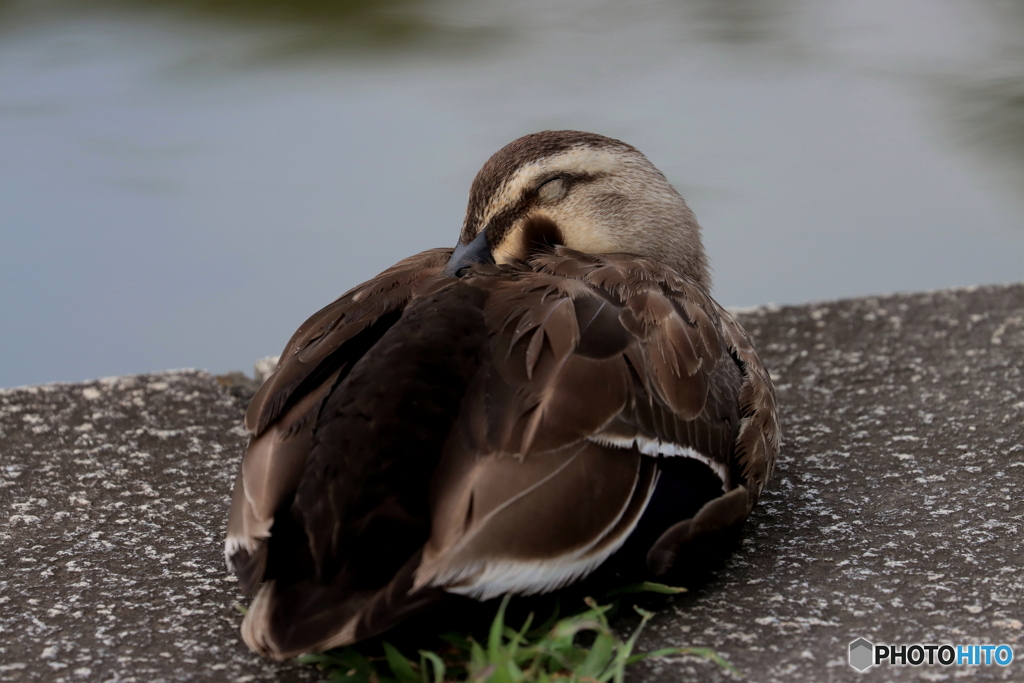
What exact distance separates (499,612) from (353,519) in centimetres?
29

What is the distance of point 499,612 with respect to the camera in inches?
67.5

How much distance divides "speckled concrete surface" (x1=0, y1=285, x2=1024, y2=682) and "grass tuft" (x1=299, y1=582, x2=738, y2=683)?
0.28 feet

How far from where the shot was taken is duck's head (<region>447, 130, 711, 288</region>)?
8.91 feet

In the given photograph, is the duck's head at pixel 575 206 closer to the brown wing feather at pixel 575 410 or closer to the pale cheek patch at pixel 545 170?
the pale cheek patch at pixel 545 170

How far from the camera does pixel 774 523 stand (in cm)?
251

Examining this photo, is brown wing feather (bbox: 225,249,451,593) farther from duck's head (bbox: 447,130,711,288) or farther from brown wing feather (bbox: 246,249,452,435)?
duck's head (bbox: 447,130,711,288)

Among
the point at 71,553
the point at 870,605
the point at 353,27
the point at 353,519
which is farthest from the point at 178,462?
the point at 353,27

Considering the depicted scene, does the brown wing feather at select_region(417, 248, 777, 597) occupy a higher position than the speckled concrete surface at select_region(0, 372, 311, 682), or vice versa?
the brown wing feather at select_region(417, 248, 777, 597)

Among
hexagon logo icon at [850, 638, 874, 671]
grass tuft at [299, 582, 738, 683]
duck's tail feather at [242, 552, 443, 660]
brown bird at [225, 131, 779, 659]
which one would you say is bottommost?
hexagon logo icon at [850, 638, 874, 671]

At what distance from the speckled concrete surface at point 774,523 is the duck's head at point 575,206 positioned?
Answer: 0.75 m

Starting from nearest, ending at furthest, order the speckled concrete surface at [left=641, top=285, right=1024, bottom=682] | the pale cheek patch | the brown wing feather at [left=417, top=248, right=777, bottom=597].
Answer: the brown wing feather at [left=417, top=248, right=777, bottom=597] < the speckled concrete surface at [left=641, top=285, right=1024, bottom=682] < the pale cheek patch

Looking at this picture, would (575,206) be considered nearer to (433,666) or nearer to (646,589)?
(646,589)

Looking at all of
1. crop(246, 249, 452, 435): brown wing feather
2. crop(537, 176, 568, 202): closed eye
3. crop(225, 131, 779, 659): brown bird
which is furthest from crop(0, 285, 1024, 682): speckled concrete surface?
crop(537, 176, 568, 202): closed eye

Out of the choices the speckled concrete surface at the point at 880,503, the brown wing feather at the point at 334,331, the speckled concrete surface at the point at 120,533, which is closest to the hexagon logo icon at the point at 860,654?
the speckled concrete surface at the point at 880,503
